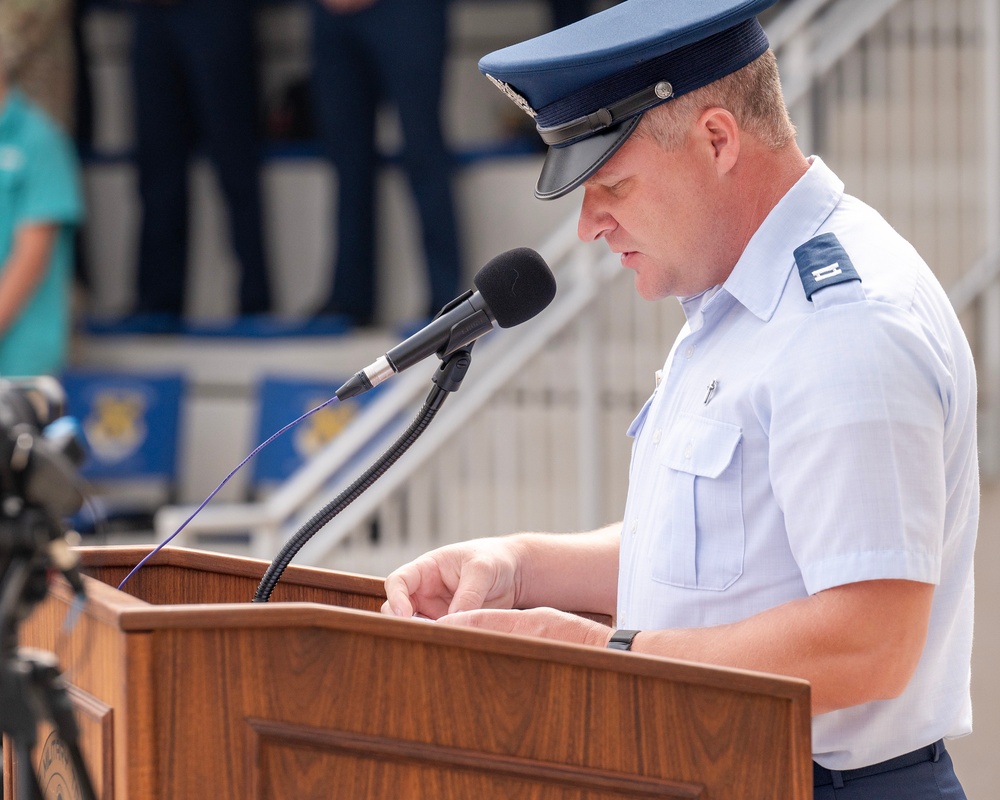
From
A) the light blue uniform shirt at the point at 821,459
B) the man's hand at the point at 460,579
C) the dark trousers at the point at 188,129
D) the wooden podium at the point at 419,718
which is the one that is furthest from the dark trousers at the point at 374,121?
the wooden podium at the point at 419,718

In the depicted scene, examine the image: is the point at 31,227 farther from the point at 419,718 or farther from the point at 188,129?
the point at 419,718

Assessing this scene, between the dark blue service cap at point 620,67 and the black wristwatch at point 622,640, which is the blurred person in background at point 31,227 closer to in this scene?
the dark blue service cap at point 620,67

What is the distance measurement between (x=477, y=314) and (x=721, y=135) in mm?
281

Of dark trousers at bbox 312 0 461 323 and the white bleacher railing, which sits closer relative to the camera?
the white bleacher railing

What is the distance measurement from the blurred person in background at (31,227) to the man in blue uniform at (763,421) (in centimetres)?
303

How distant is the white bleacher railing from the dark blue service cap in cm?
183

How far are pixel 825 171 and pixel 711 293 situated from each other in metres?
0.16

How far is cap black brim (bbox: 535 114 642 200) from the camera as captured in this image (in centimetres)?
119

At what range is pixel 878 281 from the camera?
43.4 inches

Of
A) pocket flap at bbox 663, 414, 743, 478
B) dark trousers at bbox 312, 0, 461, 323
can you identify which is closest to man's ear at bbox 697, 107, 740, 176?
pocket flap at bbox 663, 414, 743, 478

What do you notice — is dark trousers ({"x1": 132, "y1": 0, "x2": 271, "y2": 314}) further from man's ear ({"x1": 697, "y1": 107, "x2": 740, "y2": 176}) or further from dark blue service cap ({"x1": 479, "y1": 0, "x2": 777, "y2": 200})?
man's ear ({"x1": 697, "y1": 107, "x2": 740, "y2": 176})

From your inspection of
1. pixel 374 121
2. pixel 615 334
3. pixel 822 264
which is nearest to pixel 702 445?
pixel 822 264

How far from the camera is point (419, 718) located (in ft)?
3.06

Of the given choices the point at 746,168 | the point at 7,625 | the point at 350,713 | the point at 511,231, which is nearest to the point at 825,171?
the point at 746,168
